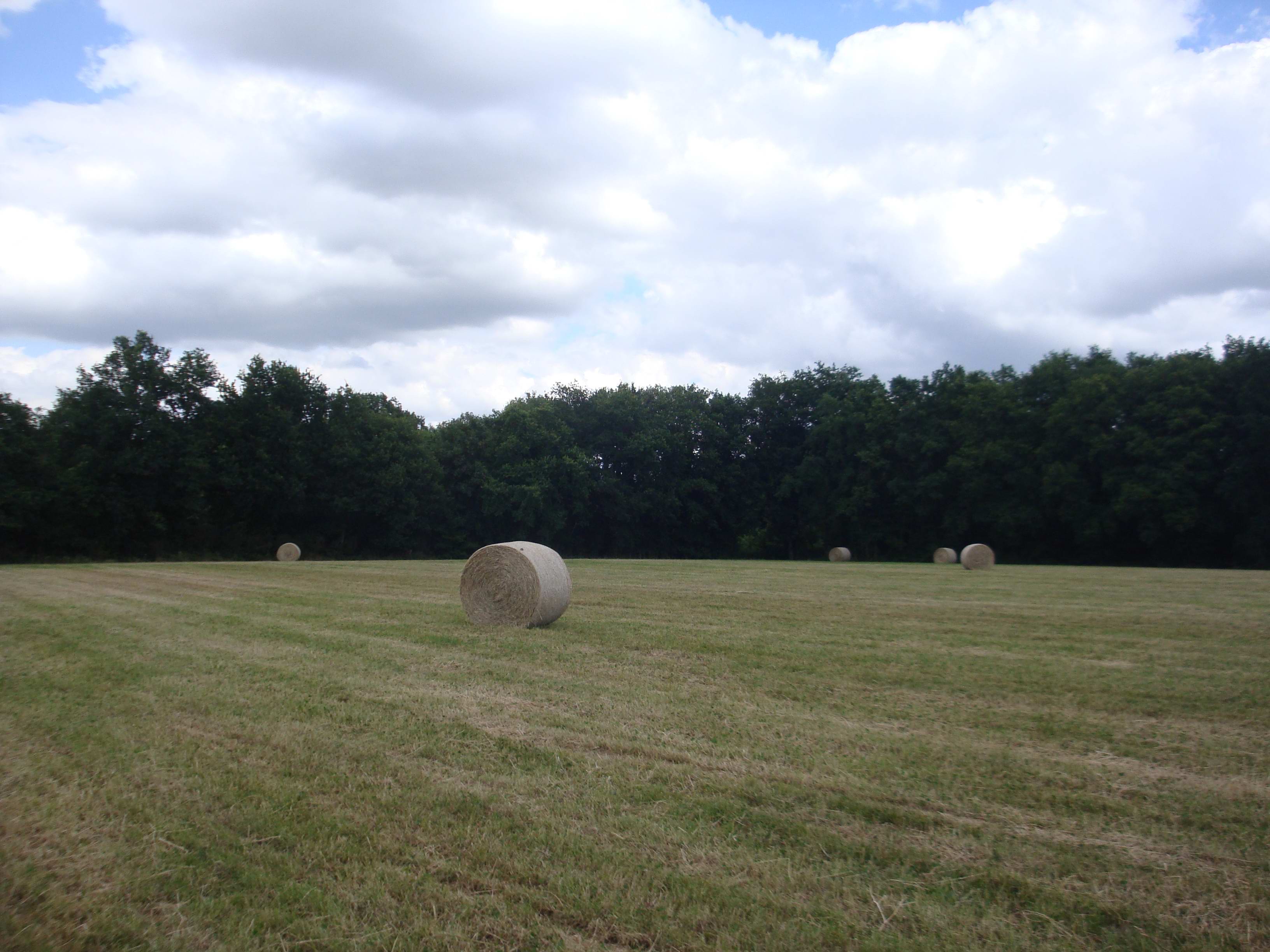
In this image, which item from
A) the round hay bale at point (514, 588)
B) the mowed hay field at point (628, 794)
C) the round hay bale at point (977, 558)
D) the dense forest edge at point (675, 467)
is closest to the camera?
the mowed hay field at point (628, 794)

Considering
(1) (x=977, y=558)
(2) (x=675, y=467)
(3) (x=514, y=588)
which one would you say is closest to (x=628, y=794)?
(3) (x=514, y=588)

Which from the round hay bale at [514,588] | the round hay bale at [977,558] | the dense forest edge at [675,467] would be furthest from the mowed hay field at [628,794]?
the dense forest edge at [675,467]

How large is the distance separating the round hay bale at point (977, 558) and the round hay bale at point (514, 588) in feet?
88.5

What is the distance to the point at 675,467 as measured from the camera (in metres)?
61.0

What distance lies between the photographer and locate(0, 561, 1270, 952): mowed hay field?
352cm

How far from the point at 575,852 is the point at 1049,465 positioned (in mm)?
48576

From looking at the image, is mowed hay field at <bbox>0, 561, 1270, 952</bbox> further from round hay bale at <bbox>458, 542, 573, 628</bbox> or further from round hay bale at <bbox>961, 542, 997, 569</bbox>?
round hay bale at <bbox>961, 542, 997, 569</bbox>

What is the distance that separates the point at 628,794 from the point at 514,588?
25.6ft

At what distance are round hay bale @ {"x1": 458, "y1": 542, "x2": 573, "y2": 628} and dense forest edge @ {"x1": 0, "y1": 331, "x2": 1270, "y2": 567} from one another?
34.7 metres

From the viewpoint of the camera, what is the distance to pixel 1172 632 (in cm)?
1216

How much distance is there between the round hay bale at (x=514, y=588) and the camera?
1231cm

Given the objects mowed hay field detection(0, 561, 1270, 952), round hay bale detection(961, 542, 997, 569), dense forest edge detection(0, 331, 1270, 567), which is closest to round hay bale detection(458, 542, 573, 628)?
mowed hay field detection(0, 561, 1270, 952)

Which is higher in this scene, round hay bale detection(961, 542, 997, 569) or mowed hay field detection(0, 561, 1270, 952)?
round hay bale detection(961, 542, 997, 569)

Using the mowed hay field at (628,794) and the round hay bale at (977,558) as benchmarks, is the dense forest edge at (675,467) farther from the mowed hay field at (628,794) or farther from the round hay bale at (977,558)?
the mowed hay field at (628,794)
